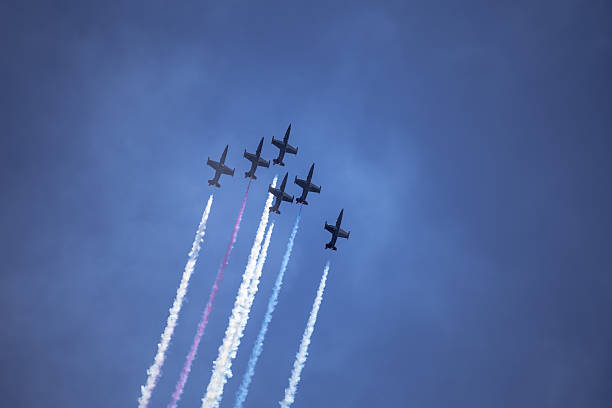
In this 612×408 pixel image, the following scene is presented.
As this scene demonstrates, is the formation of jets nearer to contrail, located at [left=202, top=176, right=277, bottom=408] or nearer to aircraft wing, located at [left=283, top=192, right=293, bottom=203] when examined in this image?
aircraft wing, located at [left=283, top=192, right=293, bottom=203]

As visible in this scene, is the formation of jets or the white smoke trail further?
the formation of jets

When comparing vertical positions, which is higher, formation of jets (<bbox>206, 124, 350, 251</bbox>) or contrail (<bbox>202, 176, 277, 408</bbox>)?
formation of jets (<bbox>206, 124, 350, 251</bbox>)

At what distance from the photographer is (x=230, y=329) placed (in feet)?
239

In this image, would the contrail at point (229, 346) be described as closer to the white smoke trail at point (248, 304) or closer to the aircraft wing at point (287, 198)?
the white smoke trail at point (248, 304)

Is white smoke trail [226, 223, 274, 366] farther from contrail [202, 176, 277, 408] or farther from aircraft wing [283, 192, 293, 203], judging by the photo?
aircraft wing [283, 192, 293, 203]

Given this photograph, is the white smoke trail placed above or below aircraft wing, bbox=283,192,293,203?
below

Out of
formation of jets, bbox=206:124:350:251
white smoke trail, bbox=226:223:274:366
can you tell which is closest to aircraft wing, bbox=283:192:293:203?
formation of jets, bbox=206:124:350:251

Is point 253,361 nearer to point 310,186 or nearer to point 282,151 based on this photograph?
point 310,186

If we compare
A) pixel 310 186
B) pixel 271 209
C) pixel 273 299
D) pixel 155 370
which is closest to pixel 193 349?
pixel 155 370

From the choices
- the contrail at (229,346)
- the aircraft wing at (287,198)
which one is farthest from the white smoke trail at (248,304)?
the aircraft wing at (287,198)

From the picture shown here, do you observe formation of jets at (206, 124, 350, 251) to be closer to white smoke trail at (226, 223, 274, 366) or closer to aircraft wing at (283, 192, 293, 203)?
aircraft wing at (283, 192, 293, 203)

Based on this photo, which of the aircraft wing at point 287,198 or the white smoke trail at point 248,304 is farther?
the aircraft wing at point 287,198

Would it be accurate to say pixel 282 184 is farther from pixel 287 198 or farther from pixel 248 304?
pixel 248 304

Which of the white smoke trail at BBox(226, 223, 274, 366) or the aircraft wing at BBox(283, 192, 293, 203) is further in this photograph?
the aircraft wing at BBox(283, 192, 293, 203)
